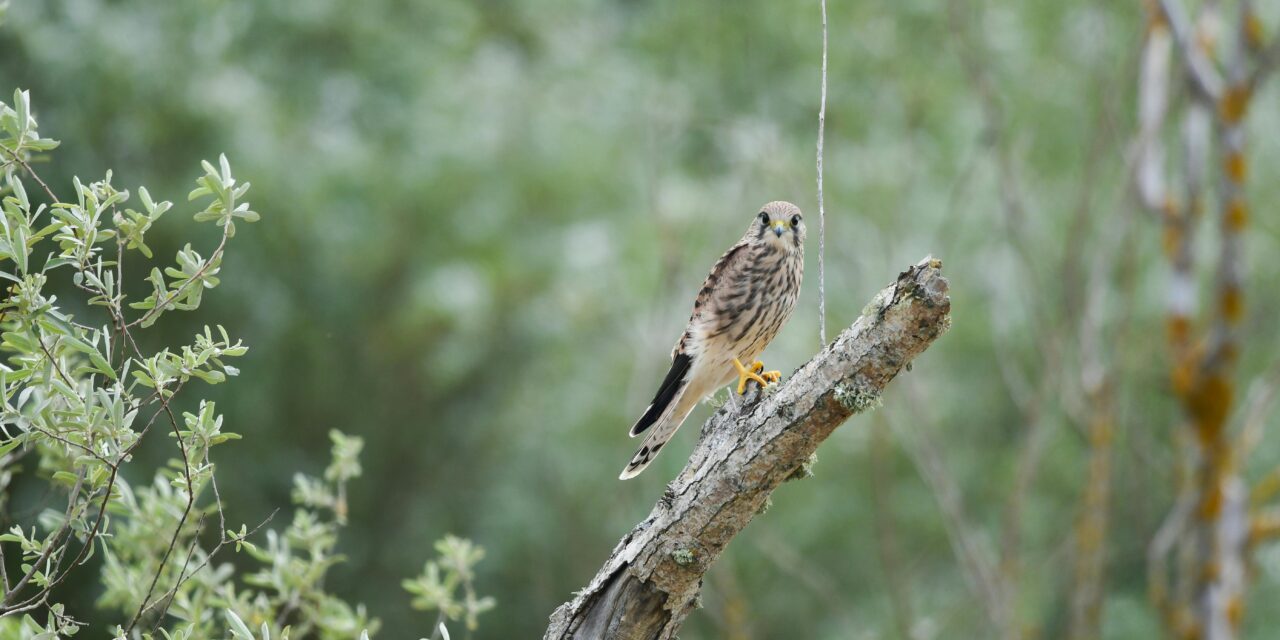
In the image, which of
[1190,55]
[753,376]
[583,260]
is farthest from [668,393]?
[583,260]

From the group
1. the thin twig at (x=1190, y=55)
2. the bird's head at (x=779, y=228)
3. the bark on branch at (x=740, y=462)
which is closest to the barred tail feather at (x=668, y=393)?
the bird's head at (x=779, y=228)

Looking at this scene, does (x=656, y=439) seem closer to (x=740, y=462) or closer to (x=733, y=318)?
(x=733, y=318)

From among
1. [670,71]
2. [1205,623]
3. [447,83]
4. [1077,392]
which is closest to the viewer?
[1205,623]

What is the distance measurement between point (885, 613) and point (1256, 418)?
2.57 metres

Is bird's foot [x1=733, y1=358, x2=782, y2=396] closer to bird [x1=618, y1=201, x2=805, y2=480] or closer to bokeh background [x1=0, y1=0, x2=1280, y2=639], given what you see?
bird [x1=618, y1=201, x2=805, y2=480]

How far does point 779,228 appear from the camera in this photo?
326cm

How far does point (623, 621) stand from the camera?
2.03 m

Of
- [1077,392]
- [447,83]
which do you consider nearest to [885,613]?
[1077,392]

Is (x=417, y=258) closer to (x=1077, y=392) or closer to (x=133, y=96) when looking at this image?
(x=133, y=96)

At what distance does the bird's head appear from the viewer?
10.7 ft

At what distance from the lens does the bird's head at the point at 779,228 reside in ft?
10.7

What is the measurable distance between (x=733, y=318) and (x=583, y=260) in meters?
3.09

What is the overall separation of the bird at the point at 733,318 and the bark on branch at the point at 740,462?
36.5 inches

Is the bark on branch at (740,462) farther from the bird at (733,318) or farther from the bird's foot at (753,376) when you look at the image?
the bird at (733,318)
